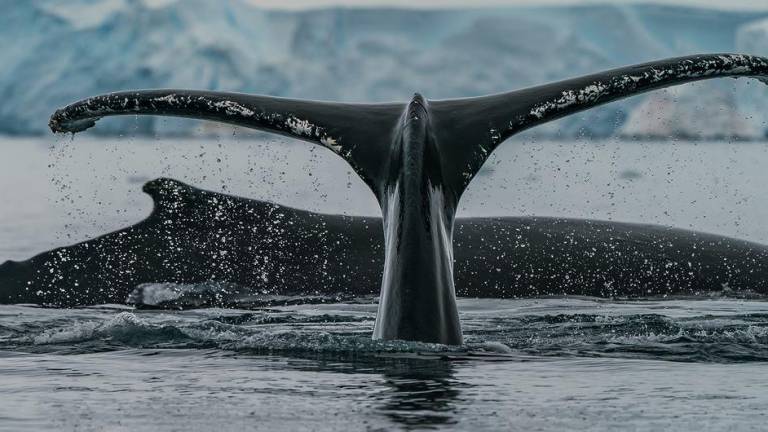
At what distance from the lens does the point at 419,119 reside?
617 centimetres

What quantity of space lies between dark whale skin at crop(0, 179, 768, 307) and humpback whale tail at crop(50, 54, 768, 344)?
217 cm

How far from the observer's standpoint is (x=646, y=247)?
945 cm

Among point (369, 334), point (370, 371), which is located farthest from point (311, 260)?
point (370, 371)

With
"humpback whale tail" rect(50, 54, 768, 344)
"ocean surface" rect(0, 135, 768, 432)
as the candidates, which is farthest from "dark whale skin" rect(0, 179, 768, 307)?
"humpback whale tail" rect(50, 54, 768, 344)

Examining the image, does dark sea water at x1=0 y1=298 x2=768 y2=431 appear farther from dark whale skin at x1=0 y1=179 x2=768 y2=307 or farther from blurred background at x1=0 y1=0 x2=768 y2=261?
blurred background at x1=0 y1=0 x2=768 y2=261

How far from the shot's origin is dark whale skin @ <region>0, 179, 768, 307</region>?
8.76 m

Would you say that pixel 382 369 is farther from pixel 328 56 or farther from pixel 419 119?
pixel 328 56

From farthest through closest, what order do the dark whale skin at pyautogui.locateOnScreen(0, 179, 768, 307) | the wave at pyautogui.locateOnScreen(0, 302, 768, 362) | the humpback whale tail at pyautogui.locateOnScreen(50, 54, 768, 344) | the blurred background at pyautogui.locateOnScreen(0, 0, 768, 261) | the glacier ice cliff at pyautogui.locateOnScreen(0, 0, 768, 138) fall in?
the glacier ice cliff at pyautogui.locateOnScreen(0, 0, 768, 138) → the blurred background at pyautogui.locateOnScreen(0, 0, 768, 261) → the dark whale skin at pyautogui.locateOnScreen(0, 179, 768, 307) → the wave at pyautogui.locateOnScreen(0, 302, 768, 362) → the humpback whale tail at pyautogui.locateOnScreen(50, 54, 768, 344)

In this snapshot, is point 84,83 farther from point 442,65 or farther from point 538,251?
point 538,251

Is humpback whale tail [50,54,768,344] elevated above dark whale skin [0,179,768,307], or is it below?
above

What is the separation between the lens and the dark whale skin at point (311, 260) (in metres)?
8.76

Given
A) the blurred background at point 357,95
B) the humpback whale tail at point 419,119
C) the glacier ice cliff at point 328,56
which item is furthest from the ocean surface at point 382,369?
the glacier ice cliff at point 328,56

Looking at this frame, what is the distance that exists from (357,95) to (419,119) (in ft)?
259

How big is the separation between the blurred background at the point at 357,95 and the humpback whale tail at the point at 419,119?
30.0 feet
